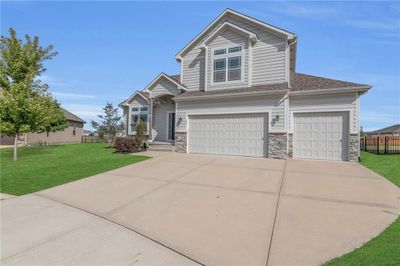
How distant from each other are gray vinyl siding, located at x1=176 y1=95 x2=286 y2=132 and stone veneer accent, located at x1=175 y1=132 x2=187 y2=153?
26 cm

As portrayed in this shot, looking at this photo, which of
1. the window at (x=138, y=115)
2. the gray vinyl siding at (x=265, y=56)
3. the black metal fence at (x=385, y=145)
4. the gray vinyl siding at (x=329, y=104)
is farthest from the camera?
the window at (x=138, y=115)

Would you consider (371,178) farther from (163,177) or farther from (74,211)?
(74,211)

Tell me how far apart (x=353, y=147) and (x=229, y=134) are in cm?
630

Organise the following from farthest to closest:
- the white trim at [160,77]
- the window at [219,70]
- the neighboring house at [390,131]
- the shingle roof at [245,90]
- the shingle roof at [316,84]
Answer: the neighboring house at [390,131]
the white trim at [160,77]
the window at [219,70]
the shingle roof at [245,90]
the shingle roof at [316,84]

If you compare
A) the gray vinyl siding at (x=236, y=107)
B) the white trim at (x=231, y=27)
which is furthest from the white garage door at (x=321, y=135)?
the white trim at (x=231, y=27)

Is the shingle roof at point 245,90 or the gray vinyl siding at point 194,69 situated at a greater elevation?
the gray vinyl siding at point 194,69

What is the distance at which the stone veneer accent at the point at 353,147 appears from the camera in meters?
12.1

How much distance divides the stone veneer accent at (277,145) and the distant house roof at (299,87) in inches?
93.1

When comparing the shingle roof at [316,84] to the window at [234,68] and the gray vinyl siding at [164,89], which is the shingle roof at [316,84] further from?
the gray vinyl siding at [164,89]

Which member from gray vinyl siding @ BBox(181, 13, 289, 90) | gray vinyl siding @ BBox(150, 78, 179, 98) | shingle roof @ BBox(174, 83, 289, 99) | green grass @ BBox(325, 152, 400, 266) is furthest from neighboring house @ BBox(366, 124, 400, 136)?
green grass @ BBox(325, 152, 400, 266)

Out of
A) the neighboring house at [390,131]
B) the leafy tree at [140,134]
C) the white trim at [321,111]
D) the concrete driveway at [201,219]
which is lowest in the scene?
the concrete driveway at [201,219]

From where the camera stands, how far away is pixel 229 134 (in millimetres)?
14508

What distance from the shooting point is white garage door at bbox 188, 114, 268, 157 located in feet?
45.1

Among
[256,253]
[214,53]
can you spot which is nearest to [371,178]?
[256,253]
